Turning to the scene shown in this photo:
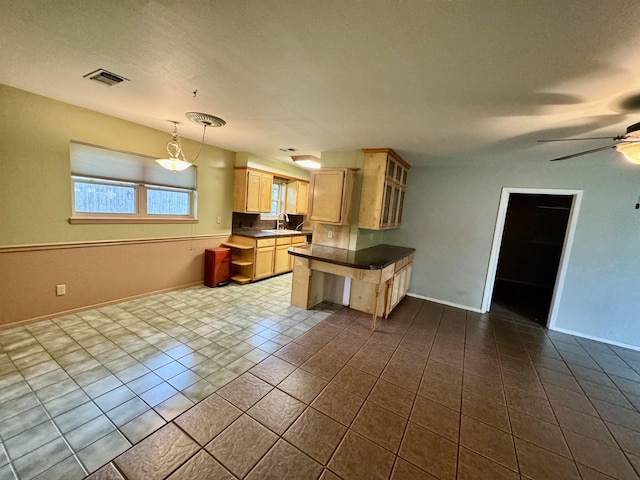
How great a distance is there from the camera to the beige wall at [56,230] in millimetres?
2582

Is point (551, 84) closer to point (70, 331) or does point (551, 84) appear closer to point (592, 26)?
point (592, 26)

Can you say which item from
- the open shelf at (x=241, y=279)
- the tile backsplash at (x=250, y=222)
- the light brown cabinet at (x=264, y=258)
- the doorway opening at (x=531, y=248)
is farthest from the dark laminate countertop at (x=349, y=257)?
the doorway opening at (x=531, y=248)

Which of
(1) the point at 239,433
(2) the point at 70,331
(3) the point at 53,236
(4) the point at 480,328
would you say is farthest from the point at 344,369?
(3) the point at 53,236

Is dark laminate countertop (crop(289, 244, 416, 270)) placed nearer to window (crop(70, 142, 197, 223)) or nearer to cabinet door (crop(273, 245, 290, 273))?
cabinet door (crop(273, 245, 290, 273))

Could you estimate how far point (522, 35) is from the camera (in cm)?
124

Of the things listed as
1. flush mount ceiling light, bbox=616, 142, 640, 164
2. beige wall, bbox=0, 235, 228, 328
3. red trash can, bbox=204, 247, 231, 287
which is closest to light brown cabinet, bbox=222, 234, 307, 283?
red trash can, bbox=204, 247, 231, 287

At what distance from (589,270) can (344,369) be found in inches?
149

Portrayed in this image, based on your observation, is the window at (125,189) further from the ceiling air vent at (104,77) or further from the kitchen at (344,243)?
the ceiling air vent at (104,77)

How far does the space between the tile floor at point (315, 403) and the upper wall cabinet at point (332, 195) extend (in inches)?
59.1

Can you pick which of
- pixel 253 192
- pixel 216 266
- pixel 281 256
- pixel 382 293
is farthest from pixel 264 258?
pixel 382 293

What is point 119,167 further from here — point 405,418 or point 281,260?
point 405,418

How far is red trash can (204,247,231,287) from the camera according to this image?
4.46 metres

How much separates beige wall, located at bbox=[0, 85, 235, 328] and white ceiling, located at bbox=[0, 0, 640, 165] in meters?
0.35

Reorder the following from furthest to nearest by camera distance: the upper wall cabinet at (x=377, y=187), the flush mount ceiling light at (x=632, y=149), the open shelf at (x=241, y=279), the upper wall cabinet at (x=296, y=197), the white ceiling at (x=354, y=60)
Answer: the upper wall cabinet at (x=296, y=197) < the open shelf at (x=241, y=279) < the upper wall cabinet at (x=377, y=187) < the flush mount ceiling light at (x=632, y=149) < the white ceiling at (x=354, y=60)
